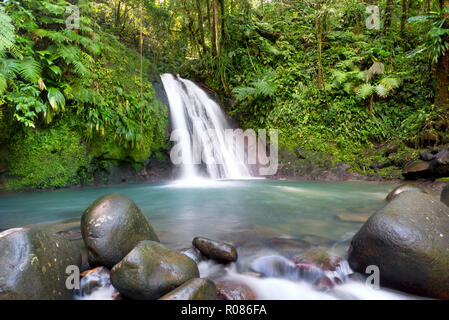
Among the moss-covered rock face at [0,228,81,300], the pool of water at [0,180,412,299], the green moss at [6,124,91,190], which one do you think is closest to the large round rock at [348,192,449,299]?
the pool of water at [0,180,412,299]

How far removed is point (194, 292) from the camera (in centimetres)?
179

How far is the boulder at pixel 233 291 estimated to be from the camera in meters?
2.06

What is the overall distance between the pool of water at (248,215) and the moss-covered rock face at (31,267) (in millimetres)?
1203

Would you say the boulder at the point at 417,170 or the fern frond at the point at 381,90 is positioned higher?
the fern frond at the point at 381,90

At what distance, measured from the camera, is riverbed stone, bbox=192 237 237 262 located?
2.63 metres

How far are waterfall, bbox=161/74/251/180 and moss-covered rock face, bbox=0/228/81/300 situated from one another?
6877mm

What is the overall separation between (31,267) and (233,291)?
5.20ft

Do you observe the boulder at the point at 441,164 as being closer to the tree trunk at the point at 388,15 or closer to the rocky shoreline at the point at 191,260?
the rocky shoreline at the point at 191,260

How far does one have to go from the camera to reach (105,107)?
23.9ft

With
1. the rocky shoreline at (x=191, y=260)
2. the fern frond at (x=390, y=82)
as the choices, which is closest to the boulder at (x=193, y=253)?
the rocky shoreline at (x=191, y=260)

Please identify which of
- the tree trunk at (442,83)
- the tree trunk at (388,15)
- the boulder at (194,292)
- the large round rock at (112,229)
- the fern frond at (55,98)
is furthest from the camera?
the tree trunk at (388,15)

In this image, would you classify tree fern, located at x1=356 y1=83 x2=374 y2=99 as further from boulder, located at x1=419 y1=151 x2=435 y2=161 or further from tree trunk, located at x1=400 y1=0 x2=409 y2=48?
tree trunk, located at x1=400 y1=0 x2=409 y2=48

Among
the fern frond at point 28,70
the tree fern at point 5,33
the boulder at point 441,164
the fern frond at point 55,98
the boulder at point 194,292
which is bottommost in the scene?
the boulder at point 194,292
